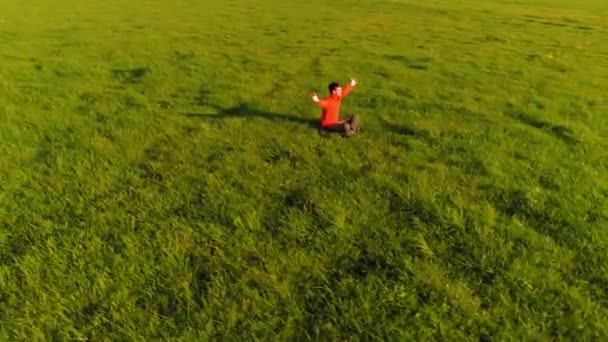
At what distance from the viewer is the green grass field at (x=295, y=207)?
491 centimetres

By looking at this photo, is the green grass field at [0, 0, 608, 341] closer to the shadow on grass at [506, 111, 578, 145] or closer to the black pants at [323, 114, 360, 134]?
the shadow on grass at [506, 111, 578, 145]

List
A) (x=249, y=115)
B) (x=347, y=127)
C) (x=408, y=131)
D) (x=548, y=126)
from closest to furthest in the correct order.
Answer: (x=347, y=127) → (x=408, y=131) → (x=548, y=126) → (x=249, y=115)

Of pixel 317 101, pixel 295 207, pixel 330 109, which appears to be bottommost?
pixel 295 207

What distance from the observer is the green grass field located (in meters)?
4.91

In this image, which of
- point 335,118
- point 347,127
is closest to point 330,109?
point 335,118

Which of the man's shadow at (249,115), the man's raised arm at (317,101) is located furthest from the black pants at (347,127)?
the man's shadow at (249,115)

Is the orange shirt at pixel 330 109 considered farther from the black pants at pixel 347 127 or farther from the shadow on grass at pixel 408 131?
the shadow on grass at pixel 408 131

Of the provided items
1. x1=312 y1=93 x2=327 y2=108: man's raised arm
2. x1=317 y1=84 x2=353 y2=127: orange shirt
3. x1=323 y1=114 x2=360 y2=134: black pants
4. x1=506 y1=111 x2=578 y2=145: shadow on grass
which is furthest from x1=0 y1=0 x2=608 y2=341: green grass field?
x1=312 y1=93 x2=327 y2=108: man's raised arm

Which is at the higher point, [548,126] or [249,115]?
[548,126]

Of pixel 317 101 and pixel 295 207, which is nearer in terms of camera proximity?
pixel 295 207

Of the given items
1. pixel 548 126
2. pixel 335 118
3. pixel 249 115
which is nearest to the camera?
pixel 335 118

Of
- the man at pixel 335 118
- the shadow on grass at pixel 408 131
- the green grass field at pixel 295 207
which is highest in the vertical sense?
the man at pixel 335 118

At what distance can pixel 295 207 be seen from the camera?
6.80 m

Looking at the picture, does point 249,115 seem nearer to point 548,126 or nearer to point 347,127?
point 347,127
